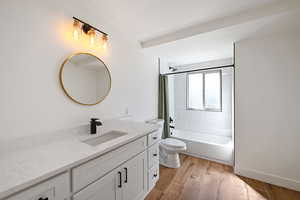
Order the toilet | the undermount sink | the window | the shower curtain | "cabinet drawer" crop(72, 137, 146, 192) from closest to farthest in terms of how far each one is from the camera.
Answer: "cabinet drawer" crop(72, 137, 146, 192), the undermount sink, the toilet, the shower curtain, the window

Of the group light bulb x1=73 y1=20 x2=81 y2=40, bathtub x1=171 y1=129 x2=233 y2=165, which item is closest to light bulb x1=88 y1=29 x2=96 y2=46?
light bulb x1=73 y1=20 x2=81 y2=40

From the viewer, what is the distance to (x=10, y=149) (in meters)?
0.90

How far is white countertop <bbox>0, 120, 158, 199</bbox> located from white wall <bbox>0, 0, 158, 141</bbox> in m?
0.08

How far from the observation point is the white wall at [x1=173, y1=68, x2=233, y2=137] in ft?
9.71

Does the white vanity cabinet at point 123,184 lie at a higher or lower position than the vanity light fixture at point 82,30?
lower

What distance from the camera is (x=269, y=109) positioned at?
1.71 m

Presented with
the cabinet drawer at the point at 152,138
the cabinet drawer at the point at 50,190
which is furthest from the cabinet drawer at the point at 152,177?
the cabinet drawer at the point at 50,190

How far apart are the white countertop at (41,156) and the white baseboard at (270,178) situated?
5.88 feet

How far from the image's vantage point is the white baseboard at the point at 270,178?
1.58 m

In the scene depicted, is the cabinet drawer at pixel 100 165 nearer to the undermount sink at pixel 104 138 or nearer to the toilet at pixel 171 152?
the undermount sink at pixel 104 138

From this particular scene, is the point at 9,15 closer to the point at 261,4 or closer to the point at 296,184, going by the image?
the point at 261,4

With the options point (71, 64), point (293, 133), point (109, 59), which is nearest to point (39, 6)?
point (71, 64)

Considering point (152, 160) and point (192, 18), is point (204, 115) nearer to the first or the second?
point (152, 160)

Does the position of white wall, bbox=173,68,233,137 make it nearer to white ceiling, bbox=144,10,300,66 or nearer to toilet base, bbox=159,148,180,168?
white ceiling, bbox=144,10,300,66
